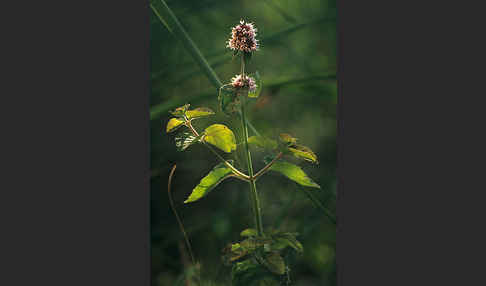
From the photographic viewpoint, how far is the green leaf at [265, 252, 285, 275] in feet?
5.28

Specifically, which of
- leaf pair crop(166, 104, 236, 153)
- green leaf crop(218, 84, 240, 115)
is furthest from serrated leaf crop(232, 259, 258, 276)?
green leaf crop(218, 84, 240, 115)

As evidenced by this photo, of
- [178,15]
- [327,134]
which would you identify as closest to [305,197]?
[327,134]

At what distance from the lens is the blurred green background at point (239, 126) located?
1989 mm

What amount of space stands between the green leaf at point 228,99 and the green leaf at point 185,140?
146 millimetres

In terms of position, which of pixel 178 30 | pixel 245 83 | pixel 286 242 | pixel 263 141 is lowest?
pixel 286 242

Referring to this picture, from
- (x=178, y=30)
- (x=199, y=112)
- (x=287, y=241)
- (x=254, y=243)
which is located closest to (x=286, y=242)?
(x=287, y=241)

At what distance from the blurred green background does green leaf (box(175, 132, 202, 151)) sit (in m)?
0.28

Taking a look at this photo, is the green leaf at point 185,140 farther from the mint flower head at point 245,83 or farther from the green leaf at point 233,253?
the green leaf at point 233,253

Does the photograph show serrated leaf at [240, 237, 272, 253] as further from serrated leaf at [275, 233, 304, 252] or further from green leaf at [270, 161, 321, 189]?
green leaf at [270, 161, 321, 189]

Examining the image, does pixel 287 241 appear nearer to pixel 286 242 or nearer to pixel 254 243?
pixel 286 242

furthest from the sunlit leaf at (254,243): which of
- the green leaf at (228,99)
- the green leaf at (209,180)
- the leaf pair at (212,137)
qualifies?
the green leaf at (228,99)

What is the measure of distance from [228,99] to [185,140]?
22 cm

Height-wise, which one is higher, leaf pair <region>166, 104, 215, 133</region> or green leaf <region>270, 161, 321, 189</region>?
leaf pair <region>166, 104, 215, 133</region>

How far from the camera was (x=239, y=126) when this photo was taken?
6.88 feet
